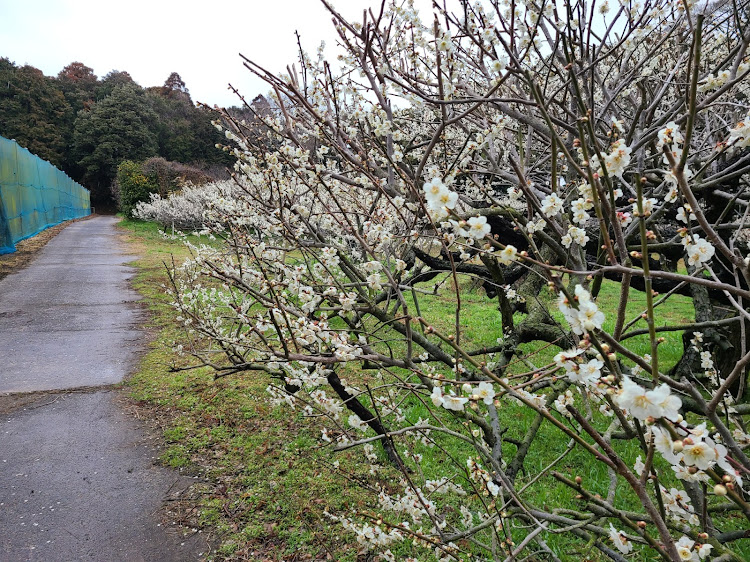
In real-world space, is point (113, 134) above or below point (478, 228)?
above

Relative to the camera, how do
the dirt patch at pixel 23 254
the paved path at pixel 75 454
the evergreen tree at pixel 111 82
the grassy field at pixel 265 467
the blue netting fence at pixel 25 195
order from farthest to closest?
1. the evergreen tree at pixel 111 82
2. the blue netting fence at pixel 25 195
3. the dirt patch at pixel 23 254
4. the grassy field at pixel 265 467
5. the paved path at pixel 75 454

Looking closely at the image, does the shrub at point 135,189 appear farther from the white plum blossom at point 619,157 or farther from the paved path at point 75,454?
the white plum blossom at point 619,157

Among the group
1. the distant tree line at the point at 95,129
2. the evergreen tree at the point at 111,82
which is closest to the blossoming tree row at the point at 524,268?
the distant tree line at the point at 95,129

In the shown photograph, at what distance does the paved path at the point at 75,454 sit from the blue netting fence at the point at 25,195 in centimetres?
534

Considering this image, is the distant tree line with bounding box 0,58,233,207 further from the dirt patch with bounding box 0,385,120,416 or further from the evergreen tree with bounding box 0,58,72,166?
the dirt patch with bounding box 0,385,120,416

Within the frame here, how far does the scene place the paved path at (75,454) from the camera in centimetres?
287

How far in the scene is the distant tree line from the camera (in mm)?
34719

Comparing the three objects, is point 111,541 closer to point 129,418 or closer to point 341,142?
point 129,418

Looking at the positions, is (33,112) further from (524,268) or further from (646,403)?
(646,403)

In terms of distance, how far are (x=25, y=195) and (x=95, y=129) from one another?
83.3ft

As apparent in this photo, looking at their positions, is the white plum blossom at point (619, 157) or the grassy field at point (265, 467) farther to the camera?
the grassy field at point (265, 467)

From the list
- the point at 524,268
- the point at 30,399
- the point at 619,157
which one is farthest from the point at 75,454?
the point at 619,157

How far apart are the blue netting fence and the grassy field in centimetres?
845

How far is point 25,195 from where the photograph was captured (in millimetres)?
13953
